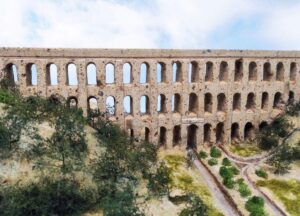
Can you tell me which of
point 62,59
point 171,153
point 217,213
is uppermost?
point 62,59

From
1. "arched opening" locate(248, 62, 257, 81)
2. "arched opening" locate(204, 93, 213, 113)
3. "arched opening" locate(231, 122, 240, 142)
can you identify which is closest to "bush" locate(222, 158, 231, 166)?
"arched opening" locate(231, 122, 240, 142)

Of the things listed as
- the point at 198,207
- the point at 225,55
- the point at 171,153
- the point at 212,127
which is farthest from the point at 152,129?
the point at 198,207

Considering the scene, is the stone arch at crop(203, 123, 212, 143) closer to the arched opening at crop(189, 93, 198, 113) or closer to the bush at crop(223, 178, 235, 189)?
the arched opening at crop(189, 93, 198, 113)

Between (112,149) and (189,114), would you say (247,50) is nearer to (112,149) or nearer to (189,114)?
(189,114)

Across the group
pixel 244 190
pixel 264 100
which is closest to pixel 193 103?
pixel 264 100

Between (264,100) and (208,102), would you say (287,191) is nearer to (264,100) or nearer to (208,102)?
(208,102)

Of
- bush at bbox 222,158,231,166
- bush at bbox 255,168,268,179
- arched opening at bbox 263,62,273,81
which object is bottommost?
bush at bbox 255,168,268,179
